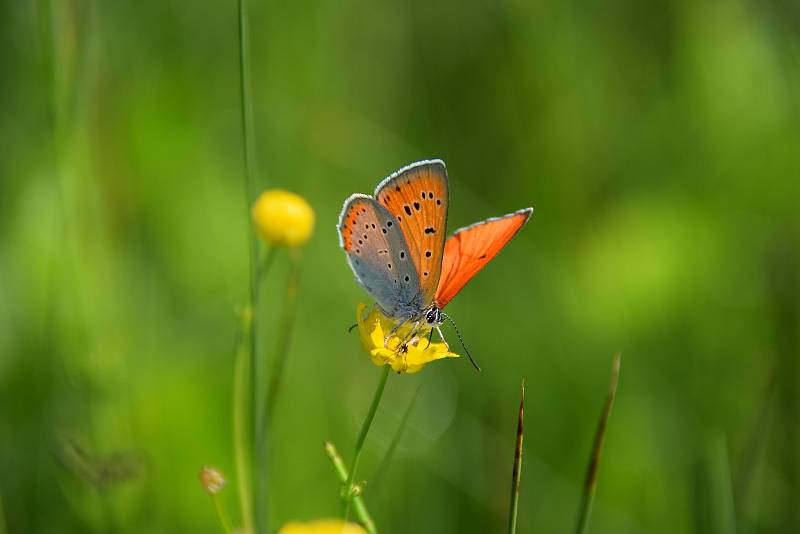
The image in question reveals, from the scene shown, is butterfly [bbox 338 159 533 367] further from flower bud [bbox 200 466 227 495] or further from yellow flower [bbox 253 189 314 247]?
flower bud [bbox 200 466 227 495]

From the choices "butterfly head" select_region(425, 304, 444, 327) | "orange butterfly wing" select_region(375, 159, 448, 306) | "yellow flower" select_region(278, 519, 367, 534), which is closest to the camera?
"yellow flower" select_region(278, 519, 367, 534)

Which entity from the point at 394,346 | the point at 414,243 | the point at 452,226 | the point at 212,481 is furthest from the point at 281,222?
the point at 452,226

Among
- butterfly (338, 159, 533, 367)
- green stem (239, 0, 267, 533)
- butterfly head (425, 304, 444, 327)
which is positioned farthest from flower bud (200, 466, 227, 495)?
butterfly head (425, 304, 444, 327)

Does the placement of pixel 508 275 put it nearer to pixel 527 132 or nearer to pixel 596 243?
pixel 596 243

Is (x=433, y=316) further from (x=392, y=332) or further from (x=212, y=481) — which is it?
(x=212, y=481)

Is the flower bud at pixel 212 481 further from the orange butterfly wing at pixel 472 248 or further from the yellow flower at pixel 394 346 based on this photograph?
the orange butterfly wing at pixel 472 248

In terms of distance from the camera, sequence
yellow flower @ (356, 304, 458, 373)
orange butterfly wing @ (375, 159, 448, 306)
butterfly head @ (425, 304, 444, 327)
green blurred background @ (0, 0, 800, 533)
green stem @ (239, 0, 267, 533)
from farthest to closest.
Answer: green blurred background @ (0, 0, 800, 533) → butterfly head @ (425, 304, 444, 327) → orange butterfly wing @ (375, 159, 448, 306) → yellow flower @ (356, 304, 458, 373) → green stem @ (239, 0, 267, 533)

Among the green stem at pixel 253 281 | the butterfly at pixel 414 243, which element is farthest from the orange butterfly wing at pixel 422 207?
the green stem at pixel 253 281
